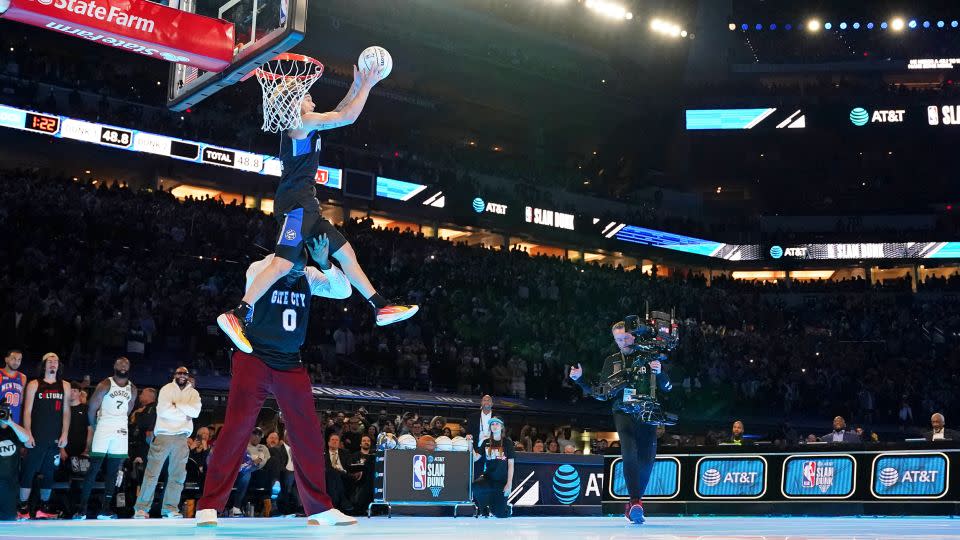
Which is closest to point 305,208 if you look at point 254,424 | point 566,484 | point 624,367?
point 254,424

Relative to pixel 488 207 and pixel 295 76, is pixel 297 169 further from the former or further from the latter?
pixel 488 207

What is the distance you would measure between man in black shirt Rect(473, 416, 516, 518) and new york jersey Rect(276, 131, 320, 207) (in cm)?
797

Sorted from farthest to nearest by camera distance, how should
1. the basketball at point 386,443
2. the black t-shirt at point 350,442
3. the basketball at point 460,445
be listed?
the black t-shirt at point 350,442, the basketball at point 460,445, the basketball at point 386,443

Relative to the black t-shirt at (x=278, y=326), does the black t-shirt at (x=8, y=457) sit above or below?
below

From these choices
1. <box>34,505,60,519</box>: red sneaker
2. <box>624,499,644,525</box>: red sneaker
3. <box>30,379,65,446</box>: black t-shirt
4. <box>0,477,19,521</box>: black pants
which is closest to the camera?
<box>624,499,644,525</box>: red sneaker

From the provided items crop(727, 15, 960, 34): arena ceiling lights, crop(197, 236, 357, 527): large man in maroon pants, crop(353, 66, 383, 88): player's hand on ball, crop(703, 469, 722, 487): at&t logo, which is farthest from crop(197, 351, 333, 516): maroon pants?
crop(727, 15, 960, 34): arena ceiling lights

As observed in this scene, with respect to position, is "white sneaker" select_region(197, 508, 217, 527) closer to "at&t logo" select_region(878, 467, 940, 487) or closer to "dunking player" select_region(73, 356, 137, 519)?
"dunking player" select_region(73, 356, 137, 519)

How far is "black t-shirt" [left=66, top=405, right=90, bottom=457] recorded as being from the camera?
11867mm

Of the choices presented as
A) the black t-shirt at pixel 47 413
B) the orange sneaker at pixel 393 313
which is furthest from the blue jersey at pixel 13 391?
the orange sneaker at pixel 393 313

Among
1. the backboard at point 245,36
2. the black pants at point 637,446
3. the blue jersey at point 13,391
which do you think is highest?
the backboard at point 245,36

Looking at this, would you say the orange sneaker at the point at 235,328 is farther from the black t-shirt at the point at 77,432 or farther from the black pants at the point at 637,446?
the black t-shirt at the point at 77,432

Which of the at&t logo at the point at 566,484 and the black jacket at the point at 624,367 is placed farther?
the at&t logo at the point at 566,484

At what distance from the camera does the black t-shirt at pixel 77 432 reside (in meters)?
11.9

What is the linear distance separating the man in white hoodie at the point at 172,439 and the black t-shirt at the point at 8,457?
5.70ft
